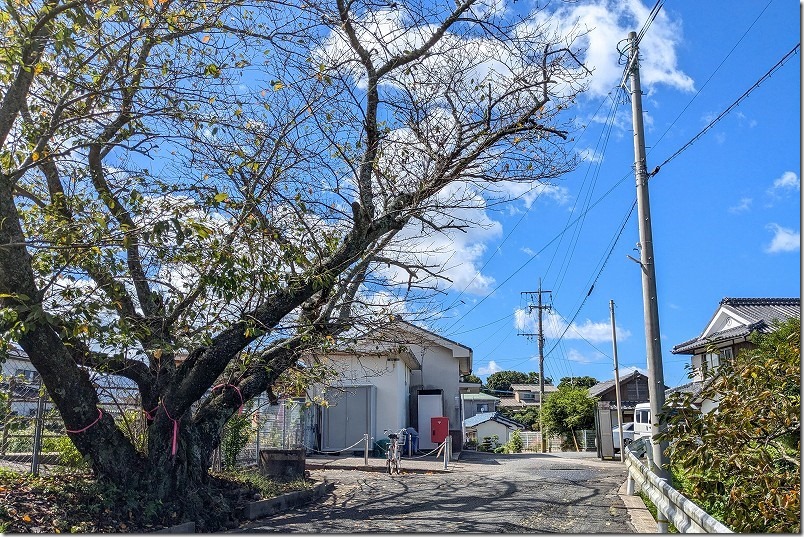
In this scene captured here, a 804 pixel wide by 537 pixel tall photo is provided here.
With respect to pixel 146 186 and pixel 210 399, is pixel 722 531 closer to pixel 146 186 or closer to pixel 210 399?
pixel 146 186

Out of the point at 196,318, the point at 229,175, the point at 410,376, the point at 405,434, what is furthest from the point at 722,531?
the point at 410,376

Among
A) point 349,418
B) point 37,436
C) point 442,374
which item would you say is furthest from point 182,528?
point 442,374

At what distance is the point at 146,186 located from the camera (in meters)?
7.93

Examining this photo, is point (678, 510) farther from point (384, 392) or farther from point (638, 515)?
point (384, 392)

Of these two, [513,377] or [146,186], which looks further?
[513,377]

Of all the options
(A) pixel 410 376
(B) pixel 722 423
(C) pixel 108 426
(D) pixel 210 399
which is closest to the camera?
(B) pixel 722 423

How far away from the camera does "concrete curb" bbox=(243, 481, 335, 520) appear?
9.63m

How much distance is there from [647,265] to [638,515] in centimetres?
405

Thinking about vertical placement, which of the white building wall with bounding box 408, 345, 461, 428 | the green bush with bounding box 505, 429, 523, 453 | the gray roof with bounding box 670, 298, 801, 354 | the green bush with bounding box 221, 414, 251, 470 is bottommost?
the green bush with bounding box 505, 429, 523, 453

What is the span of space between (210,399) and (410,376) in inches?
785

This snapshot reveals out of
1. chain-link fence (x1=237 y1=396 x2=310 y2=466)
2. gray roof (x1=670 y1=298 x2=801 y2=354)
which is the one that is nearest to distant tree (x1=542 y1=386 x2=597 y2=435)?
gray roof (x1=670 y1=298 x2=801 y2=354)

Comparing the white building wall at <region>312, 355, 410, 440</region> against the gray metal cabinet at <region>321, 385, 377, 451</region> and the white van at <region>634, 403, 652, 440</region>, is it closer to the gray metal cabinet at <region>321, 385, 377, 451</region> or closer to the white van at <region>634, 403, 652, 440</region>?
the gray metal cabinet at <region>321, 385, 377, 451</region>

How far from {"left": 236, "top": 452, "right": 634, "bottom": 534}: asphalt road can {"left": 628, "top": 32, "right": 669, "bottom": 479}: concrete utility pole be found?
6.06 feet

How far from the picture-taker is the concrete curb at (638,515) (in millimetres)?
8373
